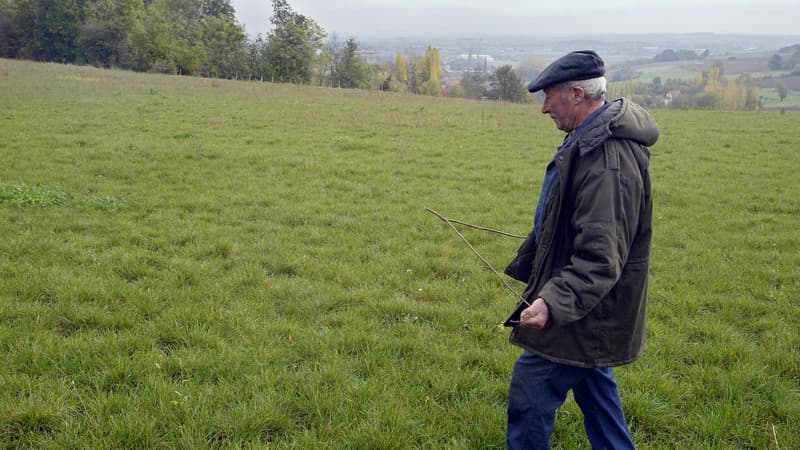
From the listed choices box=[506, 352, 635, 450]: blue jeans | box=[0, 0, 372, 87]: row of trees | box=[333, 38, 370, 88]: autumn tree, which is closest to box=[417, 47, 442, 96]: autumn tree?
box=[333, 38, 370, 88]: autumn tree

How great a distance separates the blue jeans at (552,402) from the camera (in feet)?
9.64

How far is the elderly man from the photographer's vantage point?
2561mm

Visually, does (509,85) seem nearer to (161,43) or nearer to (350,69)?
(350,69)

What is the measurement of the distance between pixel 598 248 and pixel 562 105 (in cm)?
80

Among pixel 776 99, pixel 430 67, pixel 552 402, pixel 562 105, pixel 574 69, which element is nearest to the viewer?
pixel 574 69

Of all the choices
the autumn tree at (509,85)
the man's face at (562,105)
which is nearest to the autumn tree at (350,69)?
the autumn tree at (509,85)

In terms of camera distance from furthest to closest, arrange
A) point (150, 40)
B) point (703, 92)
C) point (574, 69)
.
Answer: point (703, 92) → point (150, 40) → point (574, 69)

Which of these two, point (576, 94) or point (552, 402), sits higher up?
point (576, 94)

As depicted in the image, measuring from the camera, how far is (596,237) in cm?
253

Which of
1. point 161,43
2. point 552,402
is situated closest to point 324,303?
point 552,402

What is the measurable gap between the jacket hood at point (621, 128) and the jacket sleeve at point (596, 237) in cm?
7

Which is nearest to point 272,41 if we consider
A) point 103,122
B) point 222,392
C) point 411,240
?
point 103,122

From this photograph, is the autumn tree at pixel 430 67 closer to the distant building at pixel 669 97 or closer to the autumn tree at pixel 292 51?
the autumn tree at pixel 292 51

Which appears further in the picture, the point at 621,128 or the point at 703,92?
the point at 703,92
